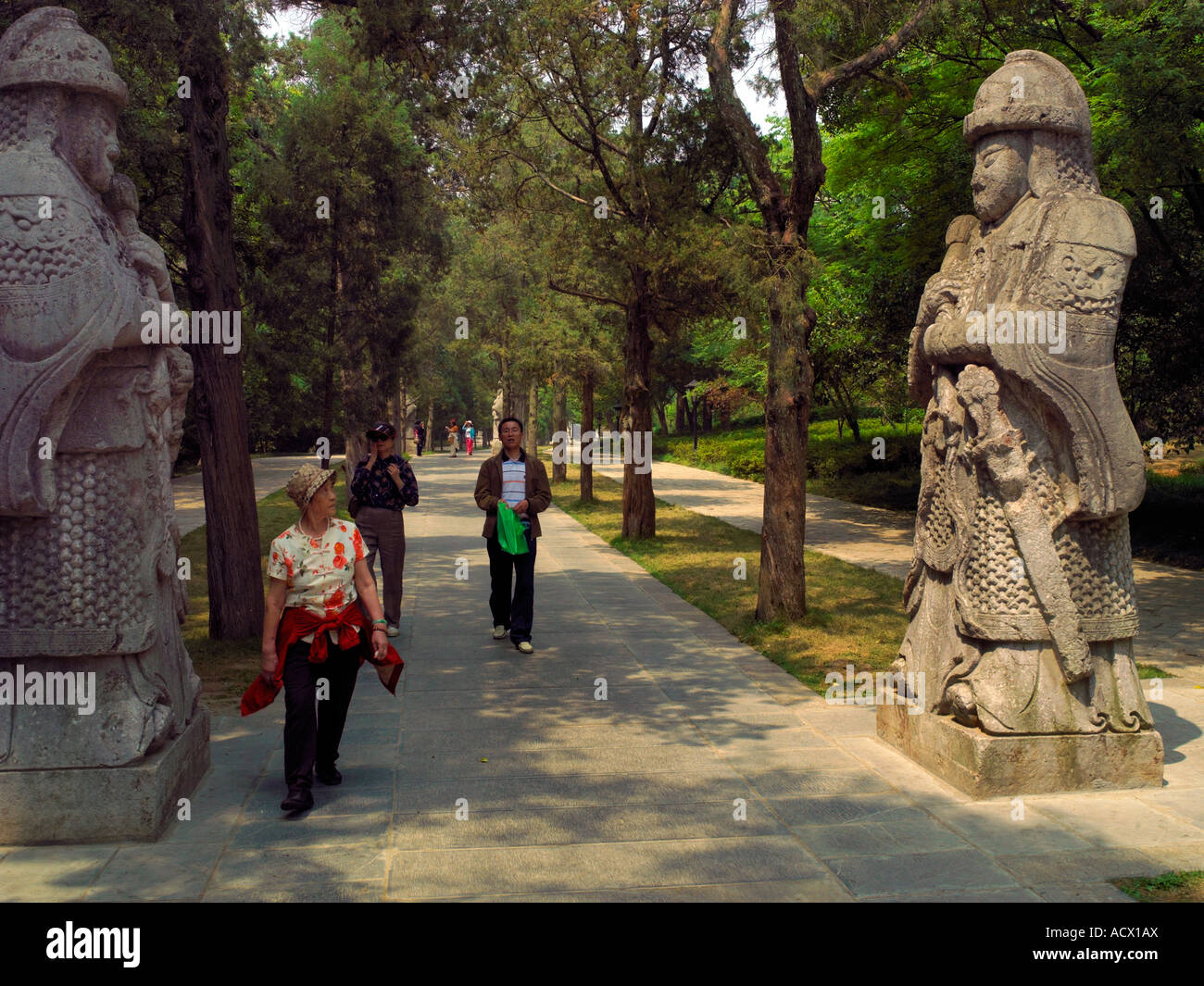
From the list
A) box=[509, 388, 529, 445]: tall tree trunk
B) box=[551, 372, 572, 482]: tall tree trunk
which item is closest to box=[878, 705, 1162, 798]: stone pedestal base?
box=[551, 372, 572, 482]: tall tree trunk

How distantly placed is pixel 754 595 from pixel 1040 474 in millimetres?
6714

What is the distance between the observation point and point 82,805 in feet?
16.4

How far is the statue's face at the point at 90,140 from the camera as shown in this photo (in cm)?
525

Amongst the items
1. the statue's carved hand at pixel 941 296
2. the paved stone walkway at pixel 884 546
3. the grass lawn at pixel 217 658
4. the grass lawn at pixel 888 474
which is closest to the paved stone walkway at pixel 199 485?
the grass lawn at pixel 217 658

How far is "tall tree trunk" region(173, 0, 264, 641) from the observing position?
927 cm

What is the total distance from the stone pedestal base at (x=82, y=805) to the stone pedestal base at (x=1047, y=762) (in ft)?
13.3

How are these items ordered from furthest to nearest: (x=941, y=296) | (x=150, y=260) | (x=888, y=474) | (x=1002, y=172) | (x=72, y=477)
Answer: (x=888, y=474)
(x=941, y=296)
(x=1002, y=172)
(x=150, y=260)
(x=72, y=477)

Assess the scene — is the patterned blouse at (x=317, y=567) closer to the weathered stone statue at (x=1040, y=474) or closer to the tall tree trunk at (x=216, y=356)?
the weathered stone statue at (x=1040, y=474)

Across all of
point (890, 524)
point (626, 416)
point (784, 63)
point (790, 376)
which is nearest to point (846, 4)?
point (784, 63)

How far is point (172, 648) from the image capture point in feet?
18.7

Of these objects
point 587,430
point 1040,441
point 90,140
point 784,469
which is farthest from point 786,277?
point 587,430

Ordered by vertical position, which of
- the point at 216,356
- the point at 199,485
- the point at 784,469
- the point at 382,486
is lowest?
the point at 199,485

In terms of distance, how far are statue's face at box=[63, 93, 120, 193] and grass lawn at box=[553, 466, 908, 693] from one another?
5911 mm

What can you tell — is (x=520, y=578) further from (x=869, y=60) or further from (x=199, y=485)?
(x=199, y=485)
